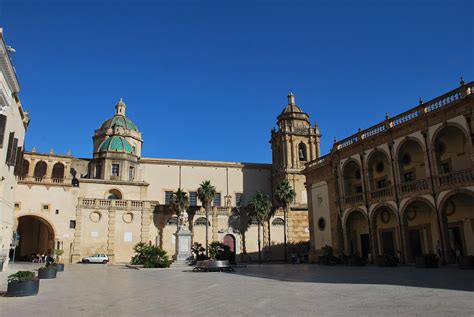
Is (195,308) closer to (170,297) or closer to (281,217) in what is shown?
(170,297)

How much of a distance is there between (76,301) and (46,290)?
3616 millimetres

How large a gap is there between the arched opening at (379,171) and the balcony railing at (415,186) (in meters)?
2.41

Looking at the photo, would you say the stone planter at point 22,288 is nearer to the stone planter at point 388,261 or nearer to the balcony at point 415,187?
the stone planter at point 388,261

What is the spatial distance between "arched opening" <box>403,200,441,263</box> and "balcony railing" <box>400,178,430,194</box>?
815mm

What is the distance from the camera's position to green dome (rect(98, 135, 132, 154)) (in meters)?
54.7

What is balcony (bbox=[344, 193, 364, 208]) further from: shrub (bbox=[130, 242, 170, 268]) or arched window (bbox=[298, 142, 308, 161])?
arched window (bbox=[298, 142, 308, 161])

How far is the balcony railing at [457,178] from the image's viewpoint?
23.3 m

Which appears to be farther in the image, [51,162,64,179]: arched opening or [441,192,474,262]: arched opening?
[51,162,64,179]: arched opening

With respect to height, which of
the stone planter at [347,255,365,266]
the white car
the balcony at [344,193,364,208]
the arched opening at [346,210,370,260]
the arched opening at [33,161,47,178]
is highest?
the arched opening at [33,161,47,178]

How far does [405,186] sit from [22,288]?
79.3 ft

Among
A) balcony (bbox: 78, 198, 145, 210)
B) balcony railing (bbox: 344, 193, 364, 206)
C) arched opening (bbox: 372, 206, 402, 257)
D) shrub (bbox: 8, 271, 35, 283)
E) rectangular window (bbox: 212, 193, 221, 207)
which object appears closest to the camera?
shrub (bbox: 8, 271, 35, 283)

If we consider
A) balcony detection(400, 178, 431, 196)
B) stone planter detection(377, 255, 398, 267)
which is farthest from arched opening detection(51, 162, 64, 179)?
balcony detection(400, 178, 431, 196)

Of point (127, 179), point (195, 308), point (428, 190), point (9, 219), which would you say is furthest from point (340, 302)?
point (127, 179)

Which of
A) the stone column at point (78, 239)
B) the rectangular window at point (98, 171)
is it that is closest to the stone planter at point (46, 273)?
the stone column at point (78, 239)
